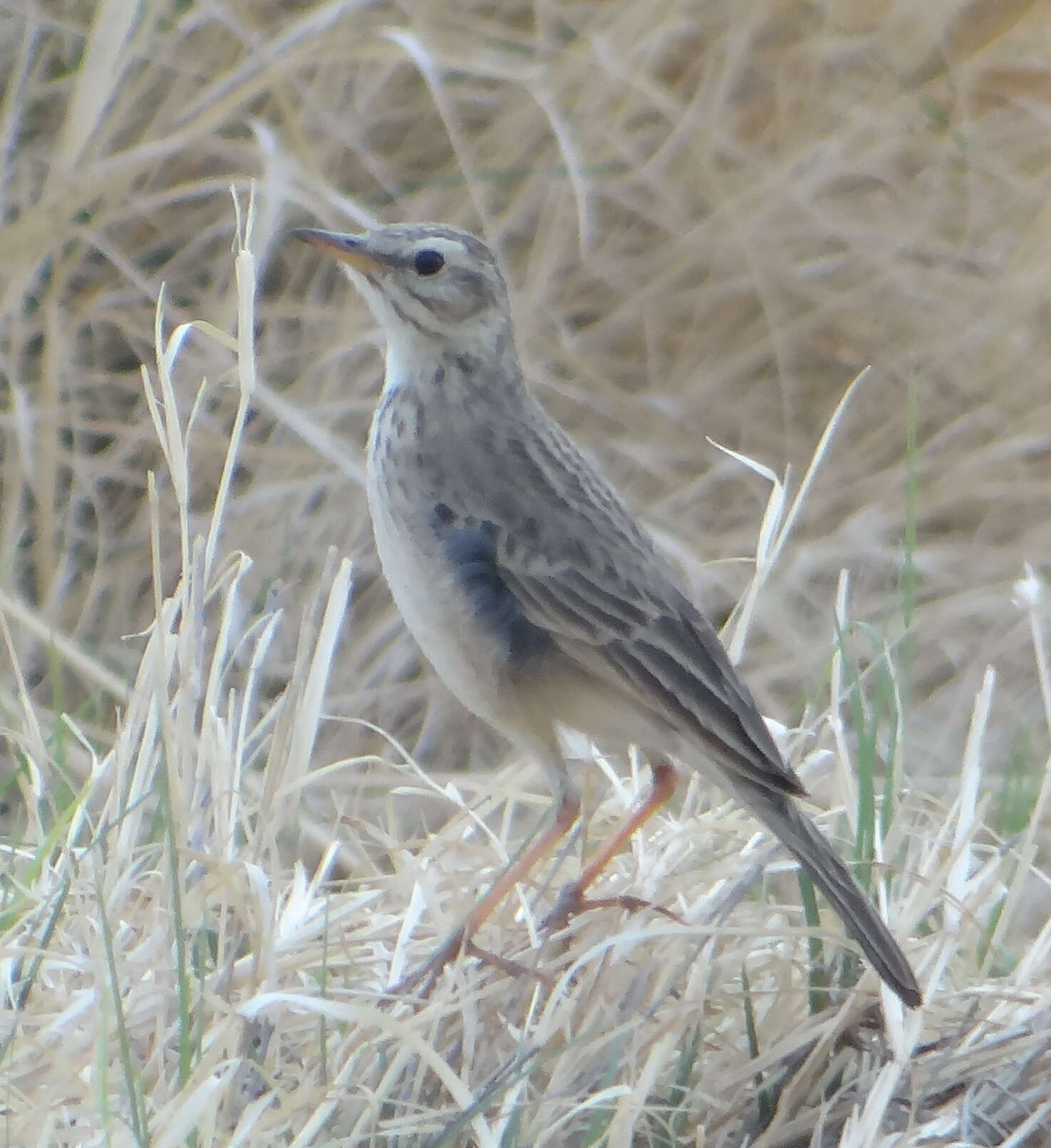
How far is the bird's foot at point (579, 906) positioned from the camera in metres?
3.03

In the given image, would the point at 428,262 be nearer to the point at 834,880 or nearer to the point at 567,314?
the point at 834,880

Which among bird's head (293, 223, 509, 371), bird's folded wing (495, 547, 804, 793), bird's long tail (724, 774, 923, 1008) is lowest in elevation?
bird's long tail (724, 774, 923, 1008)

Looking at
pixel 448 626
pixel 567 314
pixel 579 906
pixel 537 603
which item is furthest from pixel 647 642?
pixel 567 314

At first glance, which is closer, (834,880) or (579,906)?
(834,880)

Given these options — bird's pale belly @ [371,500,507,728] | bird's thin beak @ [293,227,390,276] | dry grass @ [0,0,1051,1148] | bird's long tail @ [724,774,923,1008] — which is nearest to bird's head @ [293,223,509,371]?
bird's thin beak @ [293,227,390,276]

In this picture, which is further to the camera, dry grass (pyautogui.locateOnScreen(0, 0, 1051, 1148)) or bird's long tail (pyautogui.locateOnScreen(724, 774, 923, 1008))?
dry grass (pyautogui.locateOnScreen(0, 0, 1051, 1148))

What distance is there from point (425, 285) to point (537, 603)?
69cm

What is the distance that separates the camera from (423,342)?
357 centimetres

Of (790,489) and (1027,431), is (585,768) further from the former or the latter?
(1027,431)

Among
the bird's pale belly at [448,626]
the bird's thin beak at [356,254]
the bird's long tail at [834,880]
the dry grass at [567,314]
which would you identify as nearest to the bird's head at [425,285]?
the bird's thin beak at [356,254]

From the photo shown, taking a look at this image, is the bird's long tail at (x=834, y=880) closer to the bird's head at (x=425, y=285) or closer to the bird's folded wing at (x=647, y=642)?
the bird's folded wing at (x=647, y=642)

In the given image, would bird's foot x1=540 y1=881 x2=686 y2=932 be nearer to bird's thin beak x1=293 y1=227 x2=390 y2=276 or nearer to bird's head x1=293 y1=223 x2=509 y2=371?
bird's head x1=293 y1=223 x2=509 y2=371

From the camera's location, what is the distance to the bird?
3.05 meters

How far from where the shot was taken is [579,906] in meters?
3.06
